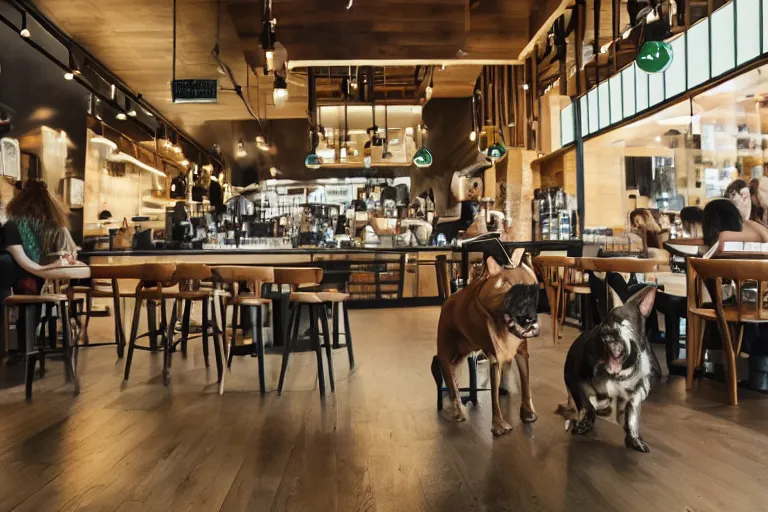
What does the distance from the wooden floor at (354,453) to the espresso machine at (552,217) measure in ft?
12.8

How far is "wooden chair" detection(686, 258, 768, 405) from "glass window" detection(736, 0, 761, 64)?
308 centimetres

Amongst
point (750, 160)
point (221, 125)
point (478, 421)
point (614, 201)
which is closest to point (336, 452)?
point (478, 421)

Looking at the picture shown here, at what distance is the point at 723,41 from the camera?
6.48 m

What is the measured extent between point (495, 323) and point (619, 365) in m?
0.55

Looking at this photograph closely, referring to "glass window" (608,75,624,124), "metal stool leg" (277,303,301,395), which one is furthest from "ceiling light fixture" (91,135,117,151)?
"glass window" (608,75,624,124)

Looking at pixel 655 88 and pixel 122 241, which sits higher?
pixel 655 88

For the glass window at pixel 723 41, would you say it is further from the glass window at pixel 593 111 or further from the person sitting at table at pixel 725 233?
the glass window at pixel 593 111

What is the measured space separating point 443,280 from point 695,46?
4819 millimetres

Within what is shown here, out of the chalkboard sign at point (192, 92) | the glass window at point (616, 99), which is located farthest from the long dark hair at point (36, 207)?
the glass window at point (616, 99)

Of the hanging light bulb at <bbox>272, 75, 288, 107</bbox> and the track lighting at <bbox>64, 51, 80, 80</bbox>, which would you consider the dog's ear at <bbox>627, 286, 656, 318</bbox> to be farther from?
the track lighting at <bbox>64, 51, 80, 80</bbox>

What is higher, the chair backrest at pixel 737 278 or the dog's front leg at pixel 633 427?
the chair backrest at pixel 737 278

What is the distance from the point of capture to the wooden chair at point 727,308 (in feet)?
11.5

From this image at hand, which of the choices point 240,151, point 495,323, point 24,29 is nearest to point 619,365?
point 495,323

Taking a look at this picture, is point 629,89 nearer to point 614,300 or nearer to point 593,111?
point 593,111
